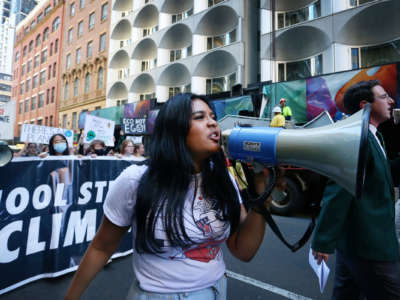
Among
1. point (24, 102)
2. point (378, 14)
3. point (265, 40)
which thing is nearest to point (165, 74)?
point (265, 40)

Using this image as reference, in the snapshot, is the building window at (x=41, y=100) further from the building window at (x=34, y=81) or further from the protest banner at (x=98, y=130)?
the protest banner at (x=98, y=130)

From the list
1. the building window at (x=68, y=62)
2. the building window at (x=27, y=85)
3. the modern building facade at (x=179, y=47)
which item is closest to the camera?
the modern building facade at (x=179, y=47)

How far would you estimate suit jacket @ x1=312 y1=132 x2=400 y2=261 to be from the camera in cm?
139

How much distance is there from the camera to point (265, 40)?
12.1 metres

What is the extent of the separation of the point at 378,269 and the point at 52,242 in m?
3.26

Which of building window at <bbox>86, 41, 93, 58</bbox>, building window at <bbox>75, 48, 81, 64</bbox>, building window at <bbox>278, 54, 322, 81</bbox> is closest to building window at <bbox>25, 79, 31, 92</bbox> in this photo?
building window at <bbox>75, 48, 81, 64</bbox>

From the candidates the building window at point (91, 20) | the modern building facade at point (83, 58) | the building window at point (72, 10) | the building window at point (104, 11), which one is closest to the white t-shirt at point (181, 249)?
the modern building facade at point (83, 58)

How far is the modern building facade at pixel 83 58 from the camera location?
75.9 ft

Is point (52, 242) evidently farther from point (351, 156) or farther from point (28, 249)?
point (351, 156)

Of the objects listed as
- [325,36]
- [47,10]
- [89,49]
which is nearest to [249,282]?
[325,36]

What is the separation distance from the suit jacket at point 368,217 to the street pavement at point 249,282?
57.2 inches

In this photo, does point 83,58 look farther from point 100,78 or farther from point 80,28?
point 100,78

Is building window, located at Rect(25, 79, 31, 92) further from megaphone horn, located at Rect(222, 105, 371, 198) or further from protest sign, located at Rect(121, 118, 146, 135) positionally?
megaphone horn, located at Rect(222, 105, 371, 198)

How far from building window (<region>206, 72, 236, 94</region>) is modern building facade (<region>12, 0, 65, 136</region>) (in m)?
21.5
